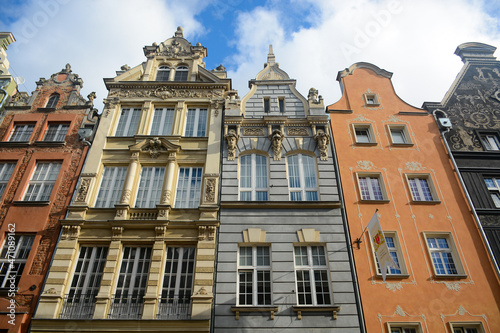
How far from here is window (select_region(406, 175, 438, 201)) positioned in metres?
17.8

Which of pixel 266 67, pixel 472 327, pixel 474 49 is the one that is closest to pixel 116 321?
pixel 472 327

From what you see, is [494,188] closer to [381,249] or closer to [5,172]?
[381,249]

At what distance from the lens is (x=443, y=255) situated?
1596 centimetres

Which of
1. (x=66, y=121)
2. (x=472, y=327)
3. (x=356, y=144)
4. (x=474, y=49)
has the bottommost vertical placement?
(x=472, y=327)

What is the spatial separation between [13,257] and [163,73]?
45.6 feet

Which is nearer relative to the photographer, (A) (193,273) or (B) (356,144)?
(A) (193,273)

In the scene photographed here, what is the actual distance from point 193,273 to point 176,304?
1440 mm

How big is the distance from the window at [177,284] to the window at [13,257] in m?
6.70

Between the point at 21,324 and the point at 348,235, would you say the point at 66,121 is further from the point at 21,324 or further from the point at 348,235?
the point at 348,235

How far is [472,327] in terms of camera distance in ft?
46.4

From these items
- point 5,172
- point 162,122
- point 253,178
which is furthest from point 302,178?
point 5,172

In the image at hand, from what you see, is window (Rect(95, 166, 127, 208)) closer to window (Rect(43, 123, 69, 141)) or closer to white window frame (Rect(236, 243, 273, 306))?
window (Rect(43, 123, 69, 141))

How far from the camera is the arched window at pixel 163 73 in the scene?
2311 centimetres

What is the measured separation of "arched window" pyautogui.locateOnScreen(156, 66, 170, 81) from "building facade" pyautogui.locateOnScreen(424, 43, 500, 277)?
56.0 feet
